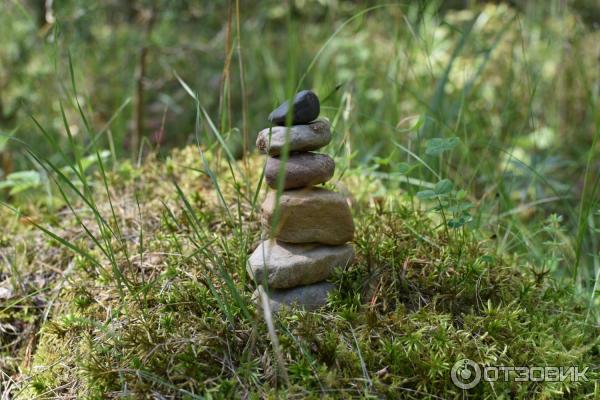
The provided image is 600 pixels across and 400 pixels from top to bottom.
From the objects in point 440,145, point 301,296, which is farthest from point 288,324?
point 440,145

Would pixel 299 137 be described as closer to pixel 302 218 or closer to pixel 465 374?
pixel 302 218

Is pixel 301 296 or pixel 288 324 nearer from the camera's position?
pixel 288 324

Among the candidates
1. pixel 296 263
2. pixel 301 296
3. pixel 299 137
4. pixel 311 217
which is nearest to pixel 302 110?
pixel 299 137

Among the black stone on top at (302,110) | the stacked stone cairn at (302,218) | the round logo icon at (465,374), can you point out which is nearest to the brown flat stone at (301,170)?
the stacked stone cairn at (302,218)

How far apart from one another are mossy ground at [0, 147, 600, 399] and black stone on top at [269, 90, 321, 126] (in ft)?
1.15

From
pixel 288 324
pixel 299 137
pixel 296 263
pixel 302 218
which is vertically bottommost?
pixel 288 324

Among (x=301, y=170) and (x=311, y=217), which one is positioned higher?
(x=301, y=170)

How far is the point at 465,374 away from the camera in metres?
1.72

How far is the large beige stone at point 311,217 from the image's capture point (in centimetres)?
192

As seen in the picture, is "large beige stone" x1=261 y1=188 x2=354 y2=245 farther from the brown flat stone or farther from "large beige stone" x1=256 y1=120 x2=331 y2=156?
"large beige stone" x1=256 y1=120 x2=331 y2=156

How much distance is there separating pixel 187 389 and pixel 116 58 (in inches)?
217

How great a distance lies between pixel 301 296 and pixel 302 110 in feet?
2.20

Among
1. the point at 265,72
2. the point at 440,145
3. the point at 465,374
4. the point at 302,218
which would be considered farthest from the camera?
the point at 265,72

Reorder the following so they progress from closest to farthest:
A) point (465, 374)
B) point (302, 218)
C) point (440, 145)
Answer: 1. point (465, 374)
2. point (302, 218)
3. point (440, 145)
